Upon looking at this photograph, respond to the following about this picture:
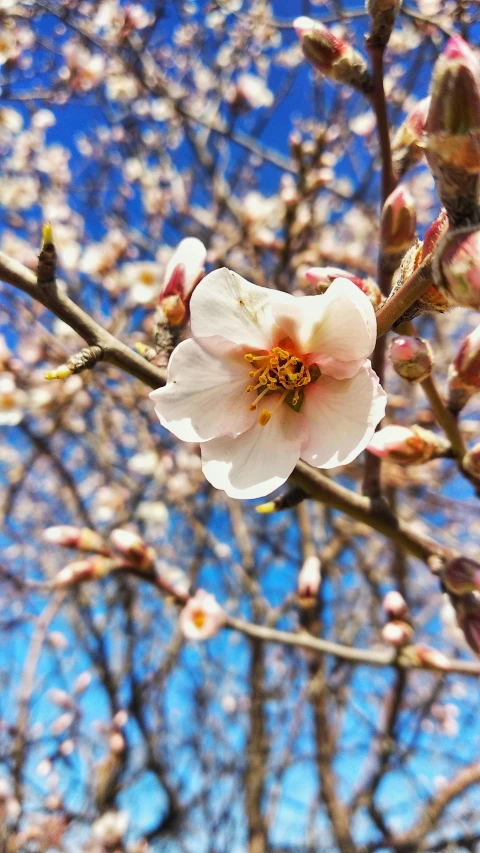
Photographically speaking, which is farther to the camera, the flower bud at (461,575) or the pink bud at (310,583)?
the pink bud at (310,583)

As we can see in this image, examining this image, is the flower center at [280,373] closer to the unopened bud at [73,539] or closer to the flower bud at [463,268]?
the flower bud at [463,268]

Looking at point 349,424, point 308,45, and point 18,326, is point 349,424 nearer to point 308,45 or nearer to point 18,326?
point 308,45

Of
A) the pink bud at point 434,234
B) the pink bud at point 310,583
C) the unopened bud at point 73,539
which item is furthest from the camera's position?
the pink bud at point 310,583

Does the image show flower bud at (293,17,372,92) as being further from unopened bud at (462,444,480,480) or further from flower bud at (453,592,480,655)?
flower bud at (453,592,480,655)

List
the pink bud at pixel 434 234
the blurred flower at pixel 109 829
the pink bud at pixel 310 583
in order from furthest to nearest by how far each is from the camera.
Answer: the blurred flower at pixel 109 829 → the pink bud at pixel 310 583 → the pink bud at pixel 434 234

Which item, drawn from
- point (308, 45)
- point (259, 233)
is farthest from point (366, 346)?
point (259, 233)

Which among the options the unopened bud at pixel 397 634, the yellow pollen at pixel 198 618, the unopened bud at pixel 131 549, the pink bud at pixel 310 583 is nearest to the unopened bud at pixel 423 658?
the unopened bud at pixel 397 634
